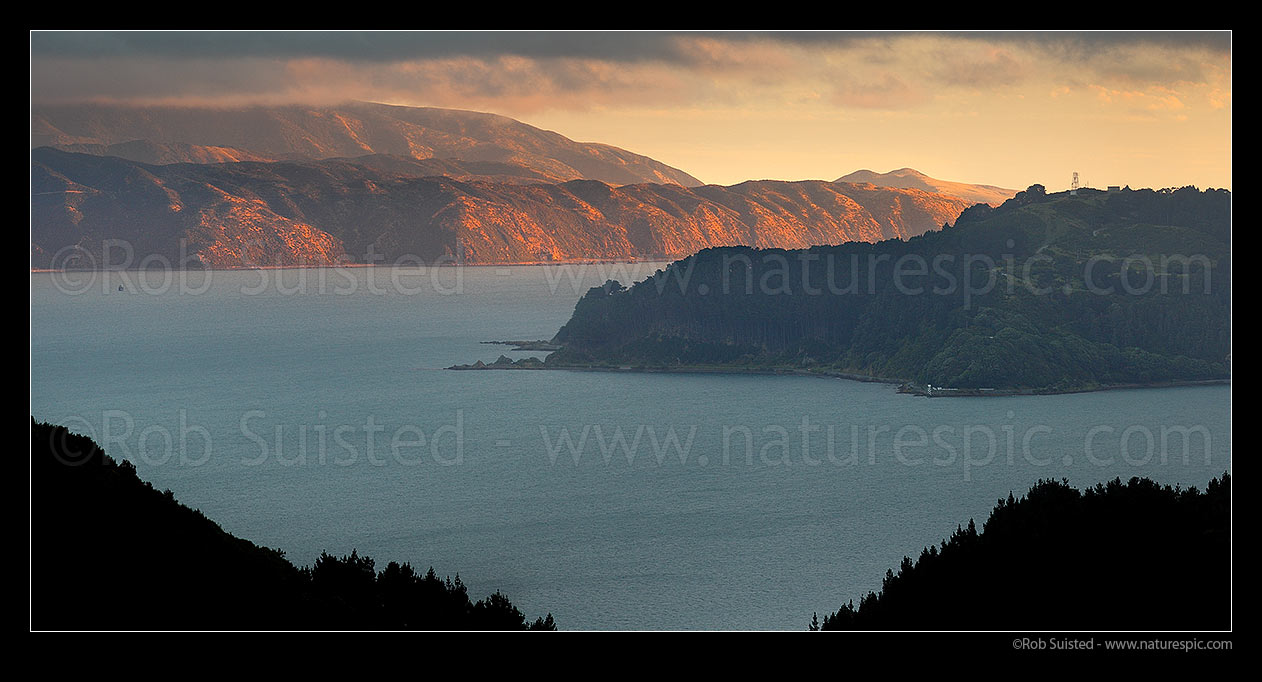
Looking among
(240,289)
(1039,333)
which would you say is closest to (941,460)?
(1039,333)

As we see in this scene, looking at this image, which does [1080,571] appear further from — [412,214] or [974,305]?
[412,214]

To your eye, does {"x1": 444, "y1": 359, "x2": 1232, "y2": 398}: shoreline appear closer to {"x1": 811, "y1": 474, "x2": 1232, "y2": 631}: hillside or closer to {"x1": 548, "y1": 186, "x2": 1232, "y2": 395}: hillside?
{"x1": 548, "y1": 186, "x2": 1232, "y2": 395}: hillside

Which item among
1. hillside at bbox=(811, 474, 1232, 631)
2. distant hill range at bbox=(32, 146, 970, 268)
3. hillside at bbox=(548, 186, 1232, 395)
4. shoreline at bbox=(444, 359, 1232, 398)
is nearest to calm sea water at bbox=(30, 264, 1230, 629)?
shoreline at bbox=(444, 359, 1232, 398)

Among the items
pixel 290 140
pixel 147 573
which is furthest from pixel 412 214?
pixel 147 573

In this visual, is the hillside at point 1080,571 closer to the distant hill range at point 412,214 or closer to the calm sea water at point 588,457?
the calm sea water at point 588,457
